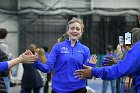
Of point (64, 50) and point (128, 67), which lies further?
point (64, 50)

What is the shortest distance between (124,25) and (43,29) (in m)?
4.61

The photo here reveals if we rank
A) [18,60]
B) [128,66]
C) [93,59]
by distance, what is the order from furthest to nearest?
[93,59] < [18,60] < [128,66]

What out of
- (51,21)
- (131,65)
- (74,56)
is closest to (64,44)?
(74,56)

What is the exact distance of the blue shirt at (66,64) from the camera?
5.76 metres

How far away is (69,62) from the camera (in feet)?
18.9

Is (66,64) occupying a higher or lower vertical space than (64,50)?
lower

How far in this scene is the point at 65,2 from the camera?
2478 centimetres

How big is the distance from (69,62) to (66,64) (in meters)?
0.05

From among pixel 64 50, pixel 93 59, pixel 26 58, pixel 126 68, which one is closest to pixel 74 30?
pixel 64 50

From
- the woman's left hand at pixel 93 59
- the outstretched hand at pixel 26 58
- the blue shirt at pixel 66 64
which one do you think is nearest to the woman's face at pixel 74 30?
the blue shirt at pixel 66 64

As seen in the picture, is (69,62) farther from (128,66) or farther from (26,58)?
(128,66)

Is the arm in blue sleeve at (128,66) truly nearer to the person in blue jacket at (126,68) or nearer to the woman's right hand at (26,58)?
the person in blue jacket at (126,68)

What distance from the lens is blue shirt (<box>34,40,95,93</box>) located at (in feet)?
18.9

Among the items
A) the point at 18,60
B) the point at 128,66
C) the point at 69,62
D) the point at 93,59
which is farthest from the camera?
the point at 69,62
